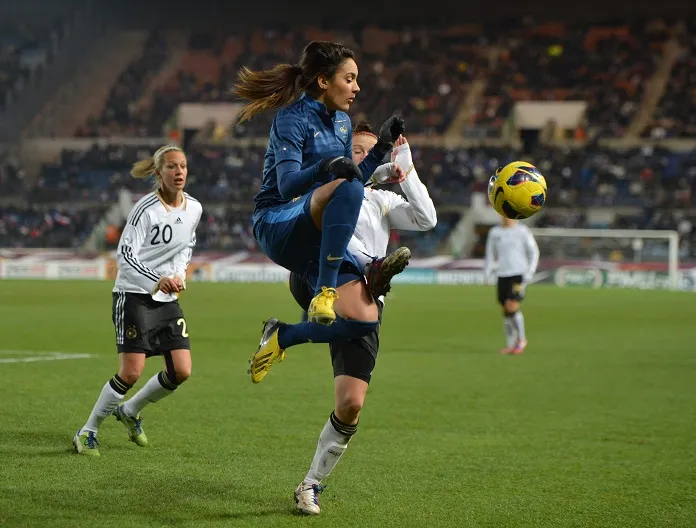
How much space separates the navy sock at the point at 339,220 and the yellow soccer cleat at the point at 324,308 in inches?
2.4

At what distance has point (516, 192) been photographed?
613 centimetres

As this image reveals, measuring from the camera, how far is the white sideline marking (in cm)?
1282

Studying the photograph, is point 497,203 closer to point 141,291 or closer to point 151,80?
point 141,291

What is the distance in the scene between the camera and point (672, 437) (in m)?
8.30

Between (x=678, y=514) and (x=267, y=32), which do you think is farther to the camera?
(x=267, y=32)

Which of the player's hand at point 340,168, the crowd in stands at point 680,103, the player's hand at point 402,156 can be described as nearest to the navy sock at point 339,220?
the player's hand at point 340,168

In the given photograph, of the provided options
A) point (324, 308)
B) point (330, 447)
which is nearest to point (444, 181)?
point (330, 447)

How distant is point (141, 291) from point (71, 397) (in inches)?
115

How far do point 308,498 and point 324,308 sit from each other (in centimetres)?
112

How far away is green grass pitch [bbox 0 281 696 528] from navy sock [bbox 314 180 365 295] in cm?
136

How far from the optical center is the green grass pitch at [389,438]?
18.2 feet

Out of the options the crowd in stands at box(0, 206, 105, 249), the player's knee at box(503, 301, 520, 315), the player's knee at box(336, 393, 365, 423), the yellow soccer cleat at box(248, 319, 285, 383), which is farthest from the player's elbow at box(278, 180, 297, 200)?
the crowd in stands at box(0, 206, 105, 249)

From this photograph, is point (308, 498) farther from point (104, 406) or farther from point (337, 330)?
point (104, 406)

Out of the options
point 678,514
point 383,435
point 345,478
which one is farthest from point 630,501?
point 383,435
